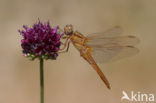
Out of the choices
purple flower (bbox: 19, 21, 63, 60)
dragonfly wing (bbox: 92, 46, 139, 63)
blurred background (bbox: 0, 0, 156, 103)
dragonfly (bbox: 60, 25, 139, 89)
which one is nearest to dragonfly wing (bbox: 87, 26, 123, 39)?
dragonfly (bbox: 60, 25, 139, 89)

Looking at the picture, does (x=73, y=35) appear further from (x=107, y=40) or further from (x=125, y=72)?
(x=125, y=72)

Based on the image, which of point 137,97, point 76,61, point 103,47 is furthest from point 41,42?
point 76,61

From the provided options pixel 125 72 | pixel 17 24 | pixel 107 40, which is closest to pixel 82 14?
pixel 17 24

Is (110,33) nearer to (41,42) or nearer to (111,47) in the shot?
(111,47)

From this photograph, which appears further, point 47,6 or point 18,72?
point 47,6

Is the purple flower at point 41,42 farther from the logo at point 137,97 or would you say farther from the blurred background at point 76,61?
→ the blurred background at point 76,61

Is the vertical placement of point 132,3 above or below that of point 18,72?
above

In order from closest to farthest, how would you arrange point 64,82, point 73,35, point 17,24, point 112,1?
1. point 73,35
2. point 64,82
3. point 17,24
4. point 112,1

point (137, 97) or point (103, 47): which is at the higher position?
point (103, 47)
